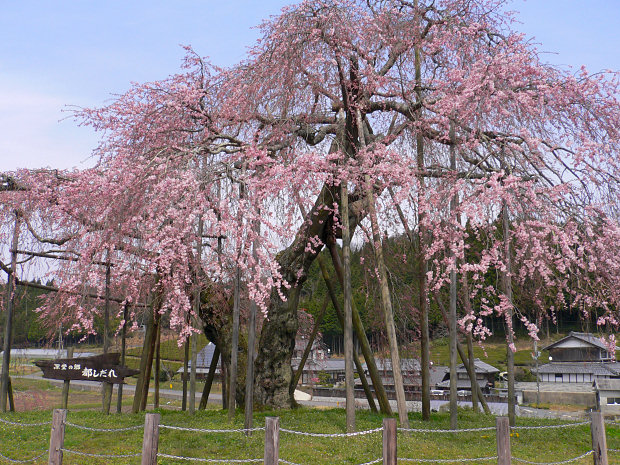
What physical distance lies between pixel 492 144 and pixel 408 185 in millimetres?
1995

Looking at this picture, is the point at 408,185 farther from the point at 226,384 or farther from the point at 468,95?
the point at 226,384

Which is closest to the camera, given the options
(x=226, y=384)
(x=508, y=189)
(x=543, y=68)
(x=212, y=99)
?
(x=508, y=189)

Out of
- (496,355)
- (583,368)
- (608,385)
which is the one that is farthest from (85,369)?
(496,355)

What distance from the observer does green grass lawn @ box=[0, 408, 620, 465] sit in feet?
27.1

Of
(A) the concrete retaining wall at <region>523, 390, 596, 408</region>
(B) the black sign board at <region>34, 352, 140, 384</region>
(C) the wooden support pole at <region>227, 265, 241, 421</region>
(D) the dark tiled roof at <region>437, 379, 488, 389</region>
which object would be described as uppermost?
(C) the wooden support pole at <region>227, 265, 241, 421</region>

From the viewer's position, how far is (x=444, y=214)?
9859 mm

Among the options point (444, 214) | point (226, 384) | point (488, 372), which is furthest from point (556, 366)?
point (444, 214)

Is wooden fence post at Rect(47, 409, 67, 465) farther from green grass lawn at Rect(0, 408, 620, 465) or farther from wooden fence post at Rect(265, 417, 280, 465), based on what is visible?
wooden fence post at Rect(265, 417, 280, 465)

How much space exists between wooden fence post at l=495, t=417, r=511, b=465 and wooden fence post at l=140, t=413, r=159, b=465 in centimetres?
406

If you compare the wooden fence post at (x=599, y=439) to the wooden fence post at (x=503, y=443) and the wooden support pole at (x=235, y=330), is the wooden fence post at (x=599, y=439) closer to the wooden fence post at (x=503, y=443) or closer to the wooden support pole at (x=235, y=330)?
the wooden fence post at (x=503, y=443)

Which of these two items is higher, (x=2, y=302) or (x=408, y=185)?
(x=408, y=185)

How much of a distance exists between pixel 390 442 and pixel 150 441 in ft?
9.34

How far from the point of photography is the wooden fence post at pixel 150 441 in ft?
20.8

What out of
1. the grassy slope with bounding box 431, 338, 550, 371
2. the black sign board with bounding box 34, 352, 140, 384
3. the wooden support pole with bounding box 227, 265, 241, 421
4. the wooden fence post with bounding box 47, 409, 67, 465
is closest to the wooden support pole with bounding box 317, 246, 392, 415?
the wooden support pole with bounding box 227, 265, 241, 421
